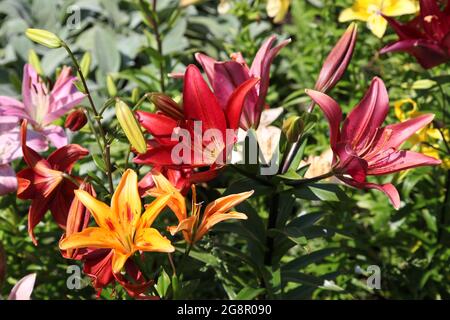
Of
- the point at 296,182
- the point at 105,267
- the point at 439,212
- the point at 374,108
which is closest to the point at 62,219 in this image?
the point at 105,267

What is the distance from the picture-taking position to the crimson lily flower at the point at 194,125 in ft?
3.92

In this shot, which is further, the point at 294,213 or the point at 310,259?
the point at 294,213

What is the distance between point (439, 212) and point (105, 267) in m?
0.99

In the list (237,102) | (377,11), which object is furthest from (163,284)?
(377,11)

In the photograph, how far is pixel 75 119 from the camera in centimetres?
130

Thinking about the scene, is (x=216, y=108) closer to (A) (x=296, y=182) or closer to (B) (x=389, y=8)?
(A) (x=296, y=182)

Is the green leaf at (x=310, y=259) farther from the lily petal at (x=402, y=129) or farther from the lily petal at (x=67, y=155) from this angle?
the lily petal at (x=67, y=155)

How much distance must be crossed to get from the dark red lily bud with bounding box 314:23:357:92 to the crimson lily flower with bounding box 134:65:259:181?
0.19 m

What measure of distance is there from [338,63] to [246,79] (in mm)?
179

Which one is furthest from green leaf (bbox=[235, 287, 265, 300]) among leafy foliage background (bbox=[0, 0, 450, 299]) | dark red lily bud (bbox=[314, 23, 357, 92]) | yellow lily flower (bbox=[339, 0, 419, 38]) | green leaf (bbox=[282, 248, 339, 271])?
yellow lily flower (bbox=[339, 0, 419, 38])

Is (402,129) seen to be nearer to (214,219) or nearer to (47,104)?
(214,219)

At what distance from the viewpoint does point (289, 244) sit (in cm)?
149

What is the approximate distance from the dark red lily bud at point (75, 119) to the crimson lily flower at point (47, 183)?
4 centimetres

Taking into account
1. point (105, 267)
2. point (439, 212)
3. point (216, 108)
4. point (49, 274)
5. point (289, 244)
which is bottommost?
point (49, 274)
